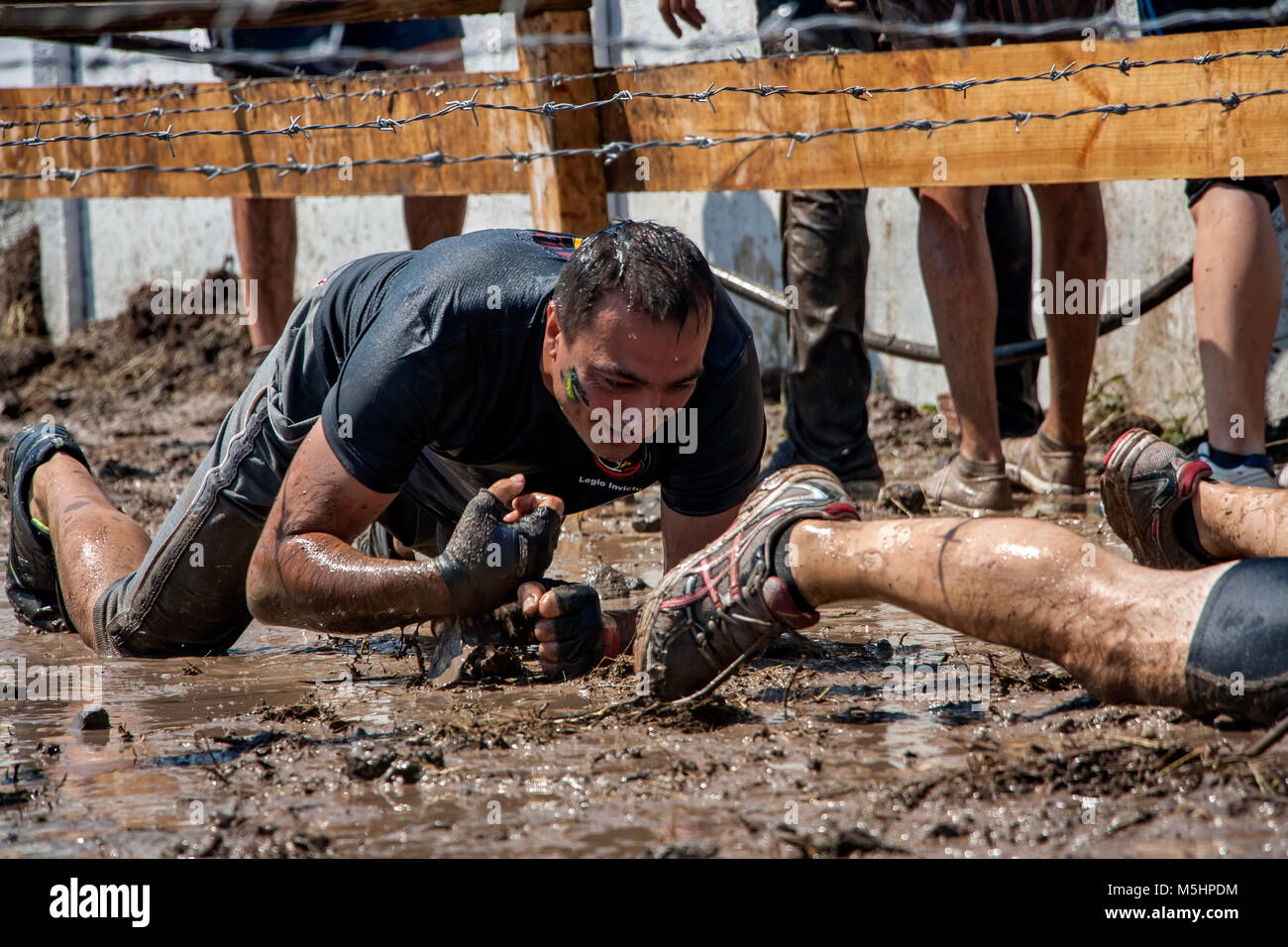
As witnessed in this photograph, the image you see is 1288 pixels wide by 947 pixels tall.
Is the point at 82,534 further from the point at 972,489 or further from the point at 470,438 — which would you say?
the point at 972,489

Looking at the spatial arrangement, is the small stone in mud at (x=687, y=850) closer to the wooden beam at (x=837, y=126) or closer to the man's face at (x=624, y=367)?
the man's face at (x=624, y=367)

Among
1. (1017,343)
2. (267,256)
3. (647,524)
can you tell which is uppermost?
(267,256)

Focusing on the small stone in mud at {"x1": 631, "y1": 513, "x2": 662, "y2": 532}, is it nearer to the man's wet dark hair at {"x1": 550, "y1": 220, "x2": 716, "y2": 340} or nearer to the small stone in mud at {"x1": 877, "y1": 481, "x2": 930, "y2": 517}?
the small stone in mud at {"x1": 877, "y1": 481, "x2": 930, "y2": 517}

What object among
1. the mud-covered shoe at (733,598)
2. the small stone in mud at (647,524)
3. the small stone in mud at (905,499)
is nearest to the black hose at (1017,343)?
the small stone in mud at (905,499)

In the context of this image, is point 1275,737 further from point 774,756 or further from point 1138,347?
point 1138,347

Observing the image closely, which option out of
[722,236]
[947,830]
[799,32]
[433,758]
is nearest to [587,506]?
[433,758]

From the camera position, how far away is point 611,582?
358 centimetres

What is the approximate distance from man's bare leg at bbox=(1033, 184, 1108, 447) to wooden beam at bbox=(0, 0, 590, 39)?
1.82 metres

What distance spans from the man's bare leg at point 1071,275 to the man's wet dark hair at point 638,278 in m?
2.28

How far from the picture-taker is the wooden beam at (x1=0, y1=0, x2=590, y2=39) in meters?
3.72

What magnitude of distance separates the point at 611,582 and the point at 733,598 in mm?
1223

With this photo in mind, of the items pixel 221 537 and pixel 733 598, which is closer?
pixel 733 598
